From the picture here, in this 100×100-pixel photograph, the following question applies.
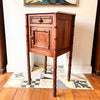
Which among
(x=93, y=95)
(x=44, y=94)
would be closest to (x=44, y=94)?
(x=44, y=94)

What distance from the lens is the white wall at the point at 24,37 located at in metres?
1.75

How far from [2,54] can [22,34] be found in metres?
0.52

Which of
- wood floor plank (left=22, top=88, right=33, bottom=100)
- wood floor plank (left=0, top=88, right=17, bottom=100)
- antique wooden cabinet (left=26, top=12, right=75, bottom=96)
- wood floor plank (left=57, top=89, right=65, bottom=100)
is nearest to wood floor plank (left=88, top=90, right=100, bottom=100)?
wood floor plank (left=57, top=89, right=65, bottom=100)

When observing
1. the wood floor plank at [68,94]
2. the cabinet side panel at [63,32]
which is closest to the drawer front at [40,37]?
the cabinet side panel at [63,32]

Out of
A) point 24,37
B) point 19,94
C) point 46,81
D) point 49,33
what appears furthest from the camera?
point 24,37

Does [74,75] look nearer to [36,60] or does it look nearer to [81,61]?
[81,61]

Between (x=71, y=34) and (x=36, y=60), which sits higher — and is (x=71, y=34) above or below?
above

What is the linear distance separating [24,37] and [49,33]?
2.44ft

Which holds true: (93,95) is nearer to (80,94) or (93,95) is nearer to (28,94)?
(80,94)

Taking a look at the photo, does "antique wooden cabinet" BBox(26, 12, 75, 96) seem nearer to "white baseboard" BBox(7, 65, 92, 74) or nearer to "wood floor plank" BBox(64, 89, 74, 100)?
"wood floor plank" BBox(64, 89, 74, 100)

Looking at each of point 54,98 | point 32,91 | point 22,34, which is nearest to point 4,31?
point 22,34

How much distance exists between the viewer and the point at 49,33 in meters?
1.26

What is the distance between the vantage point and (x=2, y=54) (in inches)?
76.5

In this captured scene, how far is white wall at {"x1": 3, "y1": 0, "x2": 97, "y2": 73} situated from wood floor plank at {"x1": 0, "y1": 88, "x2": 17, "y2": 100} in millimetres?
528
